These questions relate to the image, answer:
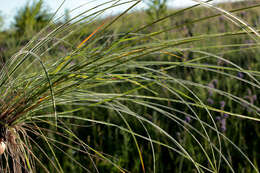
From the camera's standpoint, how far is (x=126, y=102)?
969 millimetres

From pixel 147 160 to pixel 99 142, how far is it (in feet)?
1.24

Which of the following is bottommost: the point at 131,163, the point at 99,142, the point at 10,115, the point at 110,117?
the point at 131,163

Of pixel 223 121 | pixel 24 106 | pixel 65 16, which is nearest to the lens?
pixel 24 106

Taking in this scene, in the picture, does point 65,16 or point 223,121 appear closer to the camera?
point 65,16

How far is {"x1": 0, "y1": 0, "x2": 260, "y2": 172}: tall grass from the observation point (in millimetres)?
653

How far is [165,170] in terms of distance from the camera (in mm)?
1405

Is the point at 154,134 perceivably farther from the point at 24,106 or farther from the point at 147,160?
the point at 24,106

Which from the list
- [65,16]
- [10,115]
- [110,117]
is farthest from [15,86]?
[110,117]

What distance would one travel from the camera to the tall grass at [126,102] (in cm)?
65

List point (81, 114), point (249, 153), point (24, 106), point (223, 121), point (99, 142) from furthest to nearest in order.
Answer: point (81, 114) < point (99, 142) < point (249, 153) < point (223, 121) < point (24, 106)

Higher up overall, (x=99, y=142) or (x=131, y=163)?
(x=99, y=142)

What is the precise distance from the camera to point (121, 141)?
1.64 meters

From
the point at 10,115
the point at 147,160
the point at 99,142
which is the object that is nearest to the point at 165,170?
the point at 147,160

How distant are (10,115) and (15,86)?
0.30ft
